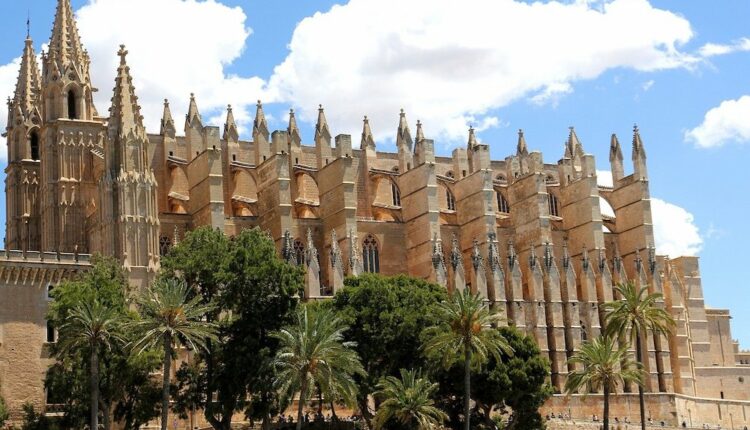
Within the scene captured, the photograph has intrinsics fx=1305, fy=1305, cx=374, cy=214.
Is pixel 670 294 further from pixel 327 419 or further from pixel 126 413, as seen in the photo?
pixel 126 413

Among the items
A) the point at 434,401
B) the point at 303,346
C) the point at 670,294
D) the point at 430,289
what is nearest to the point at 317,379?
the point at 303,346

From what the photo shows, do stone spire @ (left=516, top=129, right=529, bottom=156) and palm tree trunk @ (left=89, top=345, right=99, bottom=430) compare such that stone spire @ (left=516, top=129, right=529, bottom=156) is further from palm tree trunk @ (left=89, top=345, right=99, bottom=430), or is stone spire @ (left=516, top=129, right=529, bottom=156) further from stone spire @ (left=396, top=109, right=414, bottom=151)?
palm tree trunk @ (left=89, top=345, right=99, bottom=430)

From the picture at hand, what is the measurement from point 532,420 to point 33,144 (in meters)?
35.6

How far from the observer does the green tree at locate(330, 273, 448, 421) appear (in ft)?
201

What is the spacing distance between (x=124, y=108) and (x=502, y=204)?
112 feet

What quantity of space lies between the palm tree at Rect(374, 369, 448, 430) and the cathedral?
49.1 ft

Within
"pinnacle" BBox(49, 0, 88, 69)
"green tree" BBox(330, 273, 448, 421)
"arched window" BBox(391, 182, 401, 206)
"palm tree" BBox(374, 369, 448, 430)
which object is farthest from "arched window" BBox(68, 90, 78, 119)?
"palm tree" BBox(374, 369, 448, 430)

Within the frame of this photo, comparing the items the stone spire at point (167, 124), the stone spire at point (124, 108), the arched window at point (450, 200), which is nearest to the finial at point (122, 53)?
the stone spire at point (124, 108)

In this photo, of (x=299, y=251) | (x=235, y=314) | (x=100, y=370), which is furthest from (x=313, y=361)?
(x=299, y=251)

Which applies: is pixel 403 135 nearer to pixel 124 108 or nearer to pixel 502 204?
pixel 502 204

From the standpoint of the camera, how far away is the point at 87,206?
74.9 metres

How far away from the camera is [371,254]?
83.4 m

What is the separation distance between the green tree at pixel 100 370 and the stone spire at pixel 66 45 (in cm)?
2049

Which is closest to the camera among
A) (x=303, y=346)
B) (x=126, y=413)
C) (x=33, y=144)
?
(x=303, y=346)
